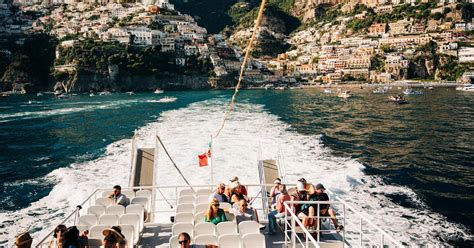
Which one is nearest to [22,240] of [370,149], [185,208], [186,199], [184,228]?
[184,228]

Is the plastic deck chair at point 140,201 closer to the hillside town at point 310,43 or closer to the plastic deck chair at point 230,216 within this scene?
the plastic deck chair at point 230,216

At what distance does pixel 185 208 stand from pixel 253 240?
2401 mm

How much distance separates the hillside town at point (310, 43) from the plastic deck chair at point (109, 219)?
116 meters

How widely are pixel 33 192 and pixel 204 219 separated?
35.6 ft

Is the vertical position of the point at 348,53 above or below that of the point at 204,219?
above

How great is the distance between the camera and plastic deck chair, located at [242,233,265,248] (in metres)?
5.94

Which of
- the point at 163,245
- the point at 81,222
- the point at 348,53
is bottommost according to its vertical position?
Answer: the point at 163,245

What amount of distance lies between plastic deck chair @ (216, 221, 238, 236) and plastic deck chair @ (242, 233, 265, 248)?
0.50 m

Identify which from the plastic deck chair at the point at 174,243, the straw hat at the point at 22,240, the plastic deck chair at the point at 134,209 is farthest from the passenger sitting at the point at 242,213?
the straw hat at the point at 22,240

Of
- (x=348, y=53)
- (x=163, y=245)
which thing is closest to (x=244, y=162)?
(x=163, y=245)

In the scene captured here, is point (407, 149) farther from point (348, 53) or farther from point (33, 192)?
point (348, 53)

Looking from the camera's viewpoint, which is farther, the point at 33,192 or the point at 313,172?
the point at 313,172

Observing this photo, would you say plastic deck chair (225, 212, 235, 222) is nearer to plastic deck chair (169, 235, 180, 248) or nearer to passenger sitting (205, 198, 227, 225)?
passenger sitting (205, 198, 227, 225)

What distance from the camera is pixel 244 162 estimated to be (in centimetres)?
1731
